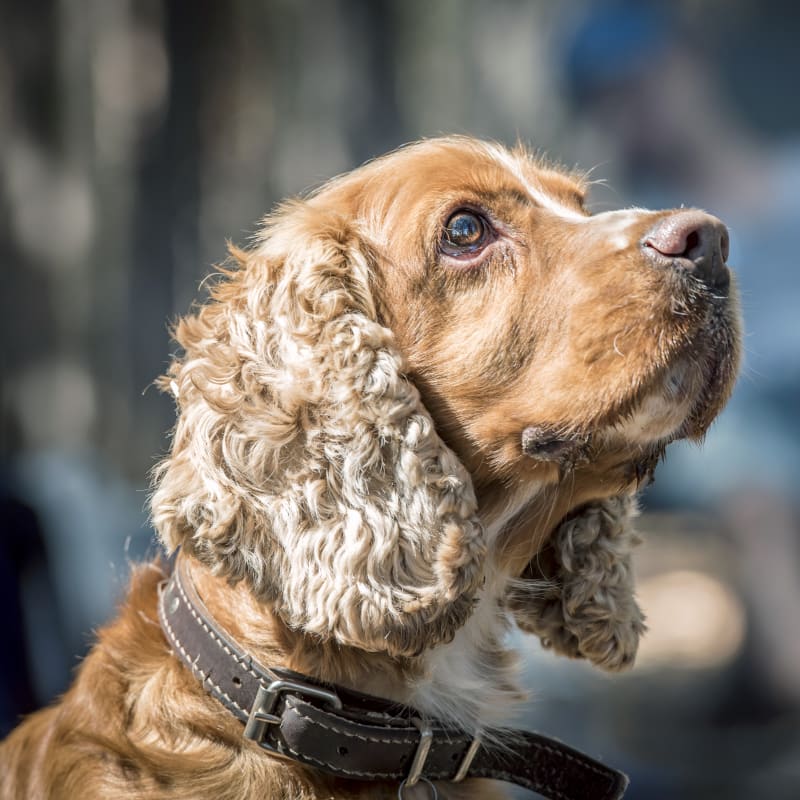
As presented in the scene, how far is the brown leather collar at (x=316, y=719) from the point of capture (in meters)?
2.26

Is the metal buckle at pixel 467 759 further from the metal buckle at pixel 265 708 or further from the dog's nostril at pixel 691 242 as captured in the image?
the dog's nostril at pixel 691 242

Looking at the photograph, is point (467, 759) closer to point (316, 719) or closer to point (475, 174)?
point (316, 719)

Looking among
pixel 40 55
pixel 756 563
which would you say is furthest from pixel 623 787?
pixel 40 55

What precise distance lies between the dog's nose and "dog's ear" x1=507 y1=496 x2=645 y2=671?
0.75m

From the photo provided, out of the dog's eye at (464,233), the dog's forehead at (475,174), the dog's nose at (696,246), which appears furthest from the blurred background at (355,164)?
the dog's nose at (696,246)

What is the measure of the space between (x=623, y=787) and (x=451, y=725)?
1.73 feet

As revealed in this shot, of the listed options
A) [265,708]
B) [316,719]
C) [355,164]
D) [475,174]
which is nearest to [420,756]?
[316,719]

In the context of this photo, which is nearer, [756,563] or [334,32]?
[756,563]

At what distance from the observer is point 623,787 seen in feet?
8.79

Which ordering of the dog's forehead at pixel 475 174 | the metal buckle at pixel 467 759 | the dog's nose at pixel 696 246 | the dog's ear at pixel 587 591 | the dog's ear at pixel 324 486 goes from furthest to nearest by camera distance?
the dog's ear at pixel 587 591
the dog's forehead at pixel 475 174
the metal buckle at pixel 467 759
the dog's nose at pixel 696 246
the dog's ear at pixel 324 486

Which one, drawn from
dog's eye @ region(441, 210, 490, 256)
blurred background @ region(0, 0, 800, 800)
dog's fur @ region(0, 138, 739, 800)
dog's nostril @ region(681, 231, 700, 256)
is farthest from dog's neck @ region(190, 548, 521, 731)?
blurred background @ region(0, 0, 800, 800)

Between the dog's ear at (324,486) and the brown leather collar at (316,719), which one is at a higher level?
the dog's ear at (324,486)

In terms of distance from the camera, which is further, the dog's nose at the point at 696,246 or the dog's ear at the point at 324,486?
the dog's nose at the point at 696,246

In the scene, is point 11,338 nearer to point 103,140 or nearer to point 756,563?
point 103,140
